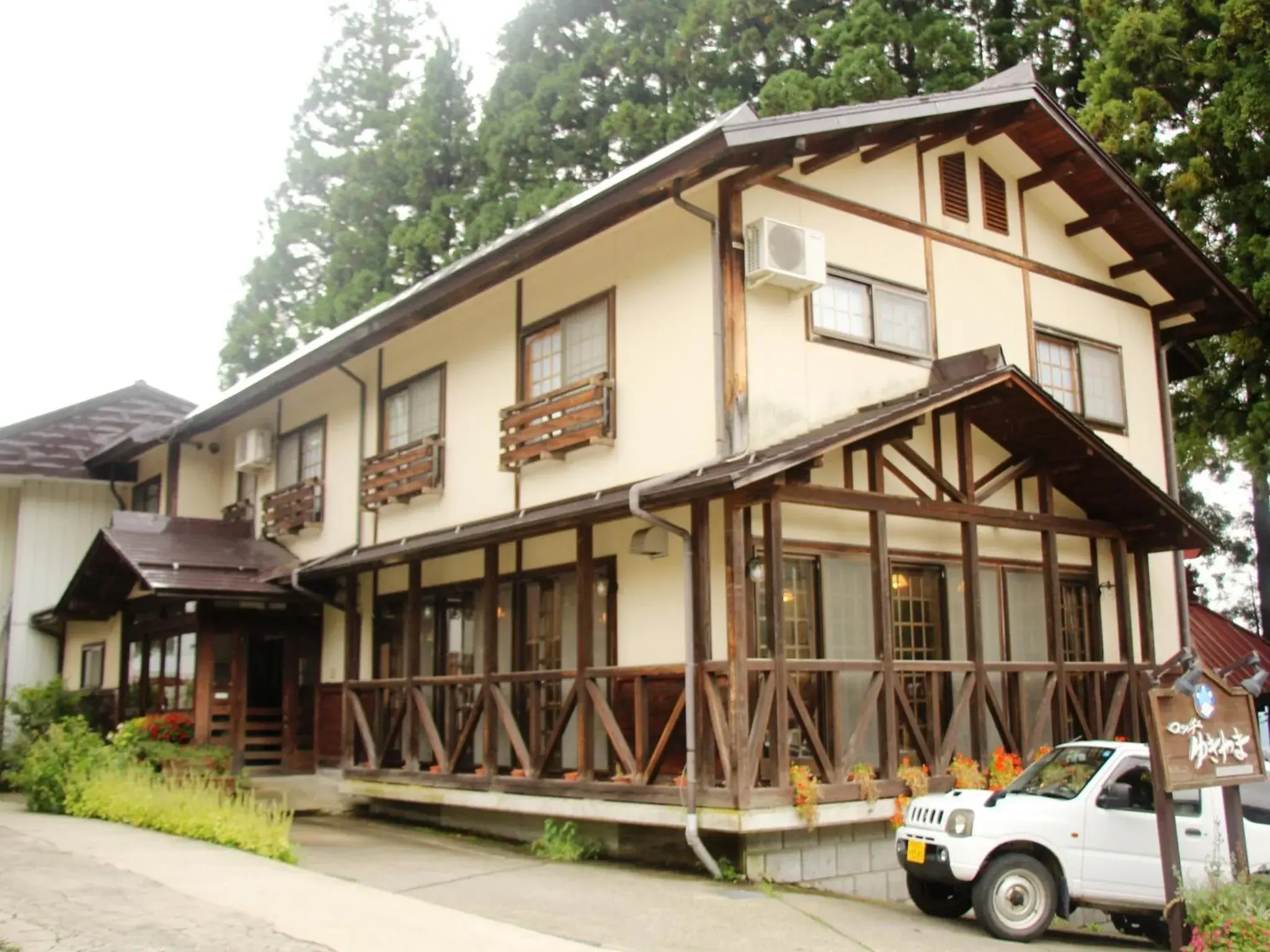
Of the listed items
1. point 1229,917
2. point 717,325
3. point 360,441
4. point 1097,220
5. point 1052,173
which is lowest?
point 1229,917

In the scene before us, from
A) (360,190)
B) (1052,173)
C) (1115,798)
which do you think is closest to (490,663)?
(1115,798)

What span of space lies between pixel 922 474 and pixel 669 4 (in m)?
19.4

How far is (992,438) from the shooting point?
45.9 feet

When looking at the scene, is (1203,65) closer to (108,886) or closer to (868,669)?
(868,669)

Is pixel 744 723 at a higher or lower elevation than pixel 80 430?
lower

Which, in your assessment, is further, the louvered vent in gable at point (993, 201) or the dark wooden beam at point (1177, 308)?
the dark wooden beam at point (1177, 308)

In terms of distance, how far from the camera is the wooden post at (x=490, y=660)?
1395 cm

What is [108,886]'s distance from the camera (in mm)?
9539

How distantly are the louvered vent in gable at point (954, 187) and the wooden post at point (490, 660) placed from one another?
21.2ft

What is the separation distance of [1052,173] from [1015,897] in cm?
901

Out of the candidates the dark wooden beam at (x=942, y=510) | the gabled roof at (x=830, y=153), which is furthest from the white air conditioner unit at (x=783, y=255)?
the dark wooden beam at (x=942, y=510)

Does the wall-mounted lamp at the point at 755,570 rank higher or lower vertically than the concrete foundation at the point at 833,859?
higher

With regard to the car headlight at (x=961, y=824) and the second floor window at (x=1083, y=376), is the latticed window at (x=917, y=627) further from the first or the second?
the second floor window at (x=1083, y=376)

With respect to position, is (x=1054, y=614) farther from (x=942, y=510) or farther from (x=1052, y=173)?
(x=1052, y=173)
